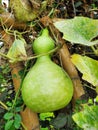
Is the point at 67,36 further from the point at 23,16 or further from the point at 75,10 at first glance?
the point at 75,10

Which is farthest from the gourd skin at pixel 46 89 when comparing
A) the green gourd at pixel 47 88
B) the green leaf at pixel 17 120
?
the green leaf at pixel 17 120

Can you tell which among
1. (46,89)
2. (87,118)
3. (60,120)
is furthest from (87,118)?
(60,120)

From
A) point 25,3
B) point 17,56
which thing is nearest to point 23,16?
point 25,3

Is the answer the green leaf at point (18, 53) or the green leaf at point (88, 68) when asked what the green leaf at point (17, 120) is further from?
the green leaf at point (88, 68)

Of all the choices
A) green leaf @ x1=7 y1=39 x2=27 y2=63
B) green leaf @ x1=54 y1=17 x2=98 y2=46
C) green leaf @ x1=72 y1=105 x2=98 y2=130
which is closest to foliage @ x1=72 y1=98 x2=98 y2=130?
green leaf @ x1=72 y1=105 x2=98 y2=130

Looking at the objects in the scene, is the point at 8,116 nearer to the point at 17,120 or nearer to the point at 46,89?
the point at 17,120

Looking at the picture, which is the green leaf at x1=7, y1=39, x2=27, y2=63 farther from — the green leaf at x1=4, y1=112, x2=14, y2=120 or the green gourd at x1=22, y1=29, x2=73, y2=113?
the green leaf at x1=4, y1=112, x2=14, y2=120

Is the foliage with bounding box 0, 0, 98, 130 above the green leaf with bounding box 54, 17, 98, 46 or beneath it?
beneath
